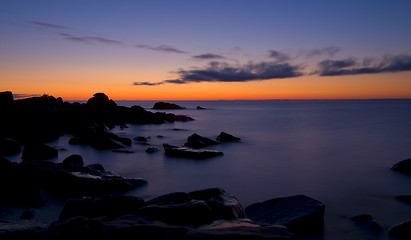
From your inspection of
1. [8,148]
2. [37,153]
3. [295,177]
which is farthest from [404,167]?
[8,148]

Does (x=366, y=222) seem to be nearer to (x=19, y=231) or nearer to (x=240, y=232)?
(x=240, y=232)

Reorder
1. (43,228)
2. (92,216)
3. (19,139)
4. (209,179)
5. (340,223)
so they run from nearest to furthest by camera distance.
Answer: (43,228), (92,216), (340,223), (209,179), (19,139)

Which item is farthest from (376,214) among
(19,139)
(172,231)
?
(19,139)

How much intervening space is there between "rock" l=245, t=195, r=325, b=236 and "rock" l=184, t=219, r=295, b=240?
0.92 metres

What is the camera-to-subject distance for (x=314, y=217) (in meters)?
4.12

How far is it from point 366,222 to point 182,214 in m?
3.14

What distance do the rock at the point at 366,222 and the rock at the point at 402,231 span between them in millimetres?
271

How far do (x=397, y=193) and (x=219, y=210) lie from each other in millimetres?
4662

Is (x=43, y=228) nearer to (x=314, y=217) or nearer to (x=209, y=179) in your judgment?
(x=314, y=217)

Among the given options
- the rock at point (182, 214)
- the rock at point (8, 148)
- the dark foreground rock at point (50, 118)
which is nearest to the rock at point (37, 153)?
the rock at point (8, 148)

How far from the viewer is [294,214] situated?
4141mm

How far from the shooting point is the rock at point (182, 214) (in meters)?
3.68

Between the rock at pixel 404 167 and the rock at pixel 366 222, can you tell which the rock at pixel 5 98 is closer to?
the rock at pixel 366 222

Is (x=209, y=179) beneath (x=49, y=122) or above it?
beneath
